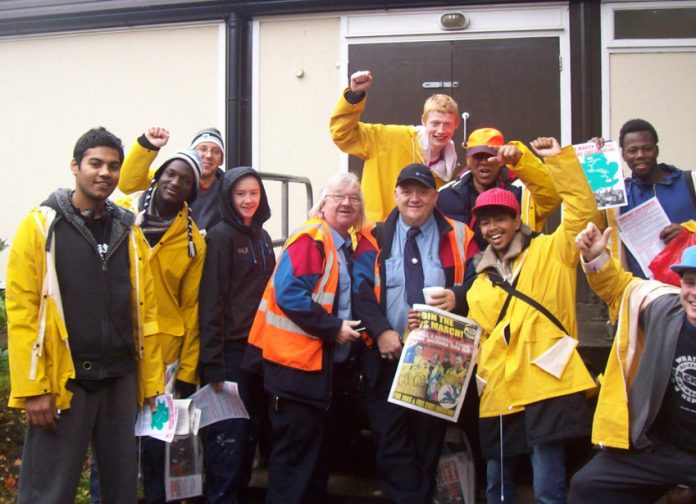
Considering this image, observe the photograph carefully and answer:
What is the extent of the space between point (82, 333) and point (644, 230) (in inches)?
117

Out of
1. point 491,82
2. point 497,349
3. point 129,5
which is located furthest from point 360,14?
point 497,349

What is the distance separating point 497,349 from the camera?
3504 mm

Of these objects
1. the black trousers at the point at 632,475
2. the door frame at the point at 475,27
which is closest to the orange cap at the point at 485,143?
the black trousers at the point at 632,475

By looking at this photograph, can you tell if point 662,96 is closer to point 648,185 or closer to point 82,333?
point 648,185

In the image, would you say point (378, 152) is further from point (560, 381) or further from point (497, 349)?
point (560, 381)

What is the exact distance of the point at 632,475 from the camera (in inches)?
123

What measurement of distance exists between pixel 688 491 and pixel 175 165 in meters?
3.29

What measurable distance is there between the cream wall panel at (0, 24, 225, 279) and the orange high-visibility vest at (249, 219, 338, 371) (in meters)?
3.90

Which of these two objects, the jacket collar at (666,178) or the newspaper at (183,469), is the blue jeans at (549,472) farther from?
the newspaper at (183,469)

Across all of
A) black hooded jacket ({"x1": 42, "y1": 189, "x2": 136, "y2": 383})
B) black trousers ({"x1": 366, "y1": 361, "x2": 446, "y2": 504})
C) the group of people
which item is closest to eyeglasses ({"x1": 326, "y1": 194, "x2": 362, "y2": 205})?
the group of people

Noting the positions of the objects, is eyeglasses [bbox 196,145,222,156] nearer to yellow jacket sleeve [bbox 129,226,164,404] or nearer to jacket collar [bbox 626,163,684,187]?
yellow jacket sleeve [bbox 129,226,164,404]

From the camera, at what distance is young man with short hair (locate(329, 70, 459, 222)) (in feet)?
14.4

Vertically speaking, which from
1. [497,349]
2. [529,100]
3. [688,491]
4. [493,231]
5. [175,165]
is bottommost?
[688,491]

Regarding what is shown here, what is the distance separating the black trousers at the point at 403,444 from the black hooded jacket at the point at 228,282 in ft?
2.72
